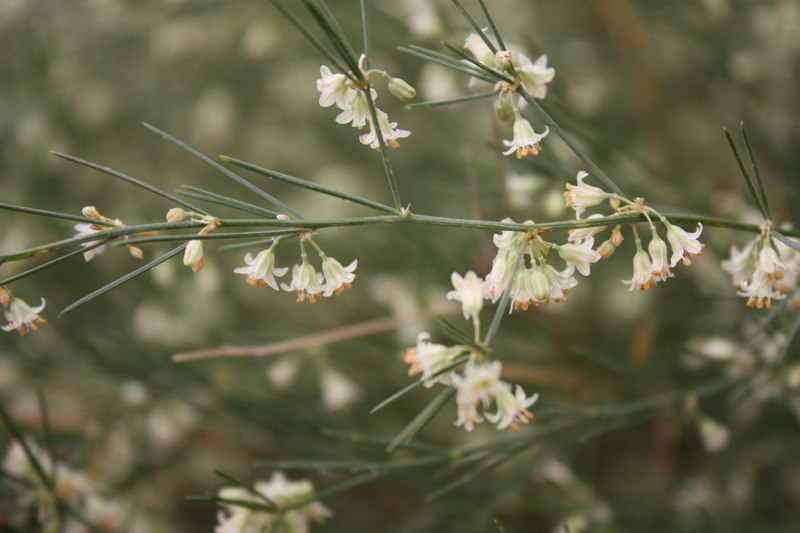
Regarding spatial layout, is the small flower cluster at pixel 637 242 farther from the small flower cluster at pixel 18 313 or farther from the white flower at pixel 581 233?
the small flower cluster at pixel 18 313

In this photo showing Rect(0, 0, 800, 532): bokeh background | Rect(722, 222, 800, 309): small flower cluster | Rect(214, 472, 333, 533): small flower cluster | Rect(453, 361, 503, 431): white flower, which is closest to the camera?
Rect(453, 361, 503, 431): white flower

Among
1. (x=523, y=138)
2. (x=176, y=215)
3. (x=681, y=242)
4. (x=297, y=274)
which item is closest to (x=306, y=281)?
(x=297, y=274)

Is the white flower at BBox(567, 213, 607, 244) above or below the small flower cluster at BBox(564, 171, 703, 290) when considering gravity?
below

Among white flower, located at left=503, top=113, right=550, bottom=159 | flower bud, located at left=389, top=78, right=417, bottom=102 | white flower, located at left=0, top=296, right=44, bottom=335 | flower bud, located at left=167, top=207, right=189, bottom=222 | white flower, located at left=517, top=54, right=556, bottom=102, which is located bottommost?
white flower, located at left=0, top=296, right=44, bottom=335

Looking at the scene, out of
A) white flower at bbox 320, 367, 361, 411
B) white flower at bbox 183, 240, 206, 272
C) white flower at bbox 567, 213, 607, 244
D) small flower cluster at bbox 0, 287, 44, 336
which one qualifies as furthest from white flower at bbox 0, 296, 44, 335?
white flower at bbox 320, 367, 361, 411

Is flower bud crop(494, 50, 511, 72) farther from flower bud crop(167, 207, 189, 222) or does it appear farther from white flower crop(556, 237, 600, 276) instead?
flower bud crop(167, 207, 189, 222)

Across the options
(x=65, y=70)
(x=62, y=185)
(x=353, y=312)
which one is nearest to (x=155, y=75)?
(x=65, y=70)

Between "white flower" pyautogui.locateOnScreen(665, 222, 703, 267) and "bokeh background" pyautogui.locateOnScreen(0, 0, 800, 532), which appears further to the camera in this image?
"bokeh background" pyautogui.locateOnScreen(0, 0, 800, 532)
